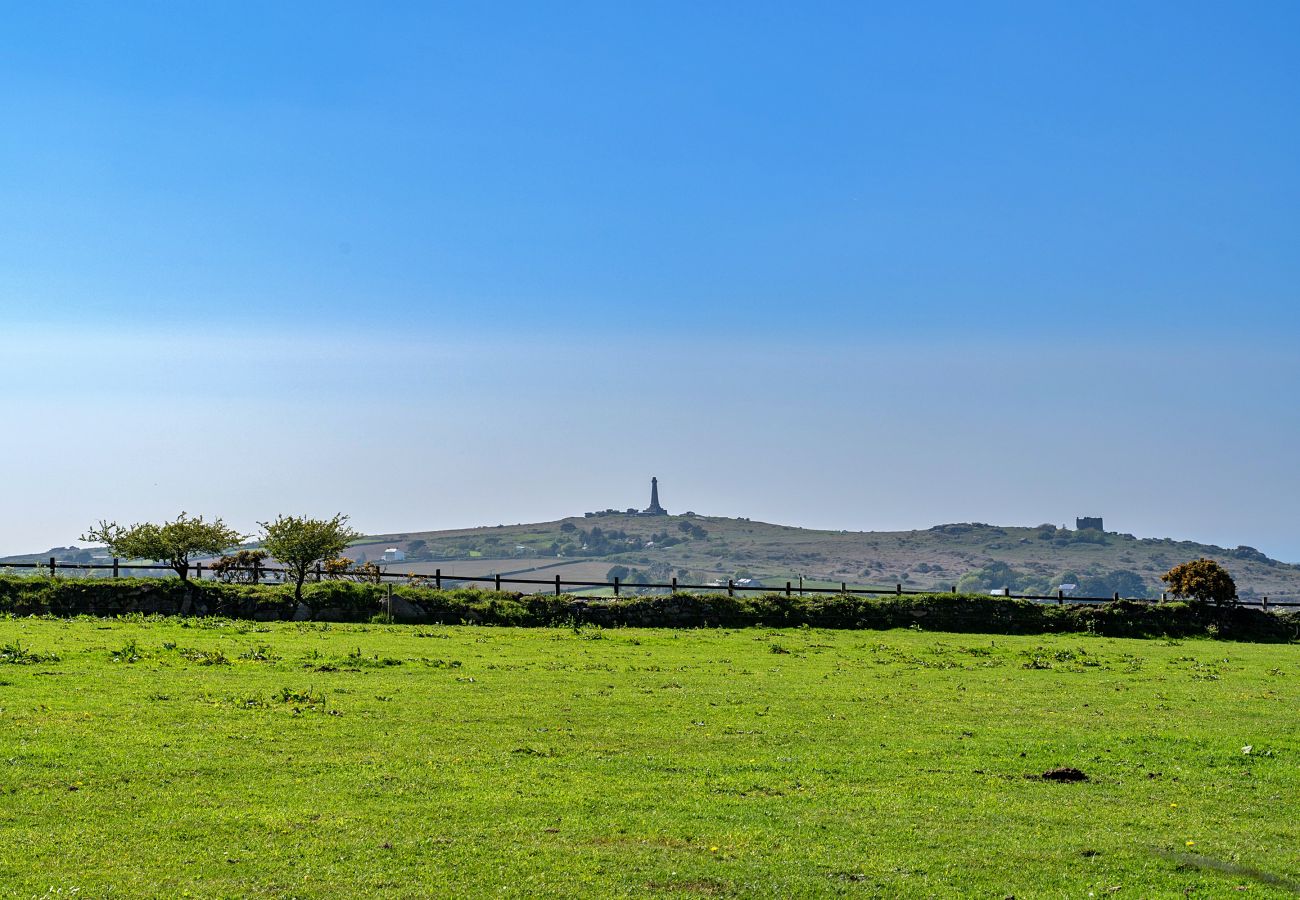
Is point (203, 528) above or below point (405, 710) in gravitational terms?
above

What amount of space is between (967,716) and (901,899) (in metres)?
12.3

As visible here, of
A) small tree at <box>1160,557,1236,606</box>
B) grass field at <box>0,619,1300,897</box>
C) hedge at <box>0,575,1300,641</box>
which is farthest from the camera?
small tree at <box>1160,557,1236,606</box>

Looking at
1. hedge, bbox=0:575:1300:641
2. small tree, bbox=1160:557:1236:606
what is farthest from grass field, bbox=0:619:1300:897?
small tree, bbox=1160:557:1236:606

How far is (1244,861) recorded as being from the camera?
13367 mm

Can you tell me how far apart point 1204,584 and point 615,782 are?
1817 inches

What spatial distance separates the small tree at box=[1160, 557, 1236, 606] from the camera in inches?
2122

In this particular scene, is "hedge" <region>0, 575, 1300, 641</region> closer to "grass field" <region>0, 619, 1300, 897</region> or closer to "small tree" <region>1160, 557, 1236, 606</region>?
"small tree" <region>1160, 557, 1236, 606</region>

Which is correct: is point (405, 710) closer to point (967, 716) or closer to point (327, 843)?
point (327, 843)

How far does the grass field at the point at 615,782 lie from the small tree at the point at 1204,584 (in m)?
25.7

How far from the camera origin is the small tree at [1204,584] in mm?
53906

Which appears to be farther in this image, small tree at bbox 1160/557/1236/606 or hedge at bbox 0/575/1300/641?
small tree at bbox 1160/557/1236/606

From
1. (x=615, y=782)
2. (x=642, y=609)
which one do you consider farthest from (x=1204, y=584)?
(x=615, y=782)

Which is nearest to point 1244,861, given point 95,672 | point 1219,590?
point 95,672

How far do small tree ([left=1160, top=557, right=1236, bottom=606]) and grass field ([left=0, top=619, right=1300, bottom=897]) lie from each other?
25674 mm
